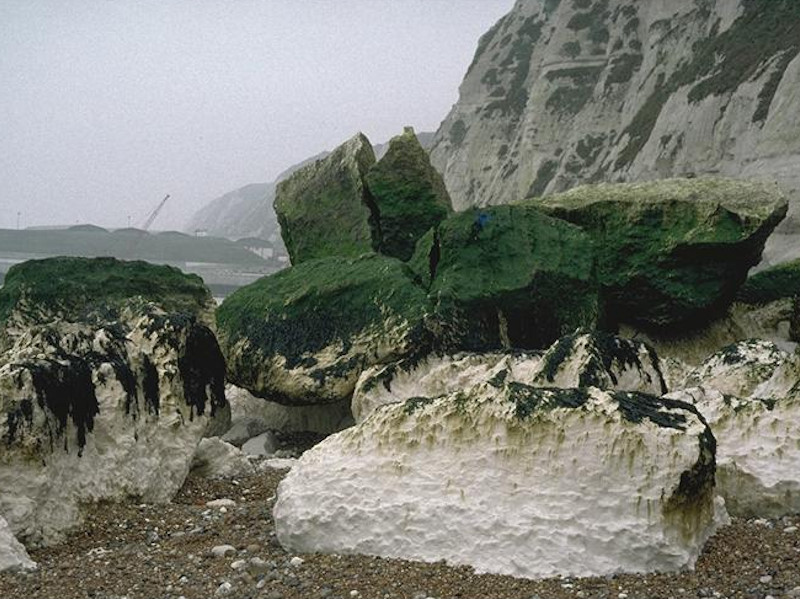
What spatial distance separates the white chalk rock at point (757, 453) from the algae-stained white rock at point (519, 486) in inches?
26.1

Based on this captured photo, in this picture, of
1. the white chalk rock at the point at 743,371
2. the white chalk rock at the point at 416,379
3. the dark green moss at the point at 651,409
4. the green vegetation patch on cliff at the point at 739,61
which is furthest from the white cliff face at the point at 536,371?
the green vegetation patch on cliff at the point at 739,61

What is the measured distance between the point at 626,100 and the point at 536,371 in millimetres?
39845

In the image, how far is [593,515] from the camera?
15.3ft

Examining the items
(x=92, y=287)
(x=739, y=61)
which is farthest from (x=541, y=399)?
(x=739, y=61)

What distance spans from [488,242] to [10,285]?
5.39m

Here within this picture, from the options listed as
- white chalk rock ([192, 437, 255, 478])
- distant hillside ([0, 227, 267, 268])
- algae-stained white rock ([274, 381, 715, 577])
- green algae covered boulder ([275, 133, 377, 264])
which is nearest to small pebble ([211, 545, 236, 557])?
algae-stained white rock ([274, 381, 715, 577])

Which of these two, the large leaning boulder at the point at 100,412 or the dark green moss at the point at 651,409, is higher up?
the large leaning boulder at the point at 100,412

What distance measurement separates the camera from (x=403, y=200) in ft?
43.8

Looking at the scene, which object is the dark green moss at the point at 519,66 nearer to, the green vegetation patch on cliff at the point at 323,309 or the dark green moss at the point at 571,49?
the dark green moss at the point at 571,49

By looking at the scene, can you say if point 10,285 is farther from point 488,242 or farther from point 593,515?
point 593,515

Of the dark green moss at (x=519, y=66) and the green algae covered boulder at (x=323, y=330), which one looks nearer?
the green algae covered boulder at (x=323, y=330)

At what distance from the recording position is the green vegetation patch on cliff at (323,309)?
927 centimetres

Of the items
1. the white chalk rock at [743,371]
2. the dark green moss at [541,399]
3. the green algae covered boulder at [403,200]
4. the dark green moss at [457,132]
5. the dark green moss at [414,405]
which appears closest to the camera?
the dark green moss at [541,399]

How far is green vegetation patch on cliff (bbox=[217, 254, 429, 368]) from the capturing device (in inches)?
365
